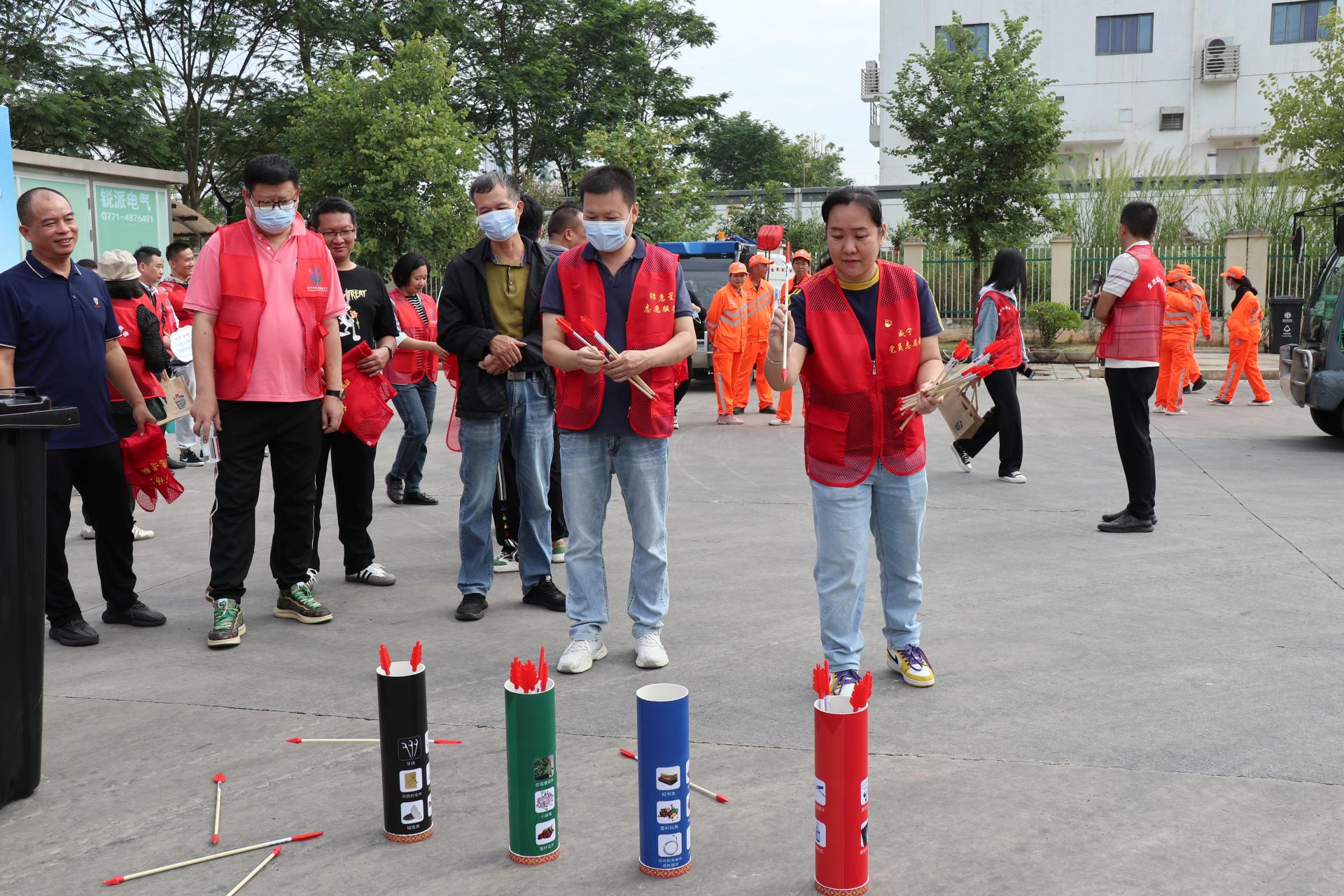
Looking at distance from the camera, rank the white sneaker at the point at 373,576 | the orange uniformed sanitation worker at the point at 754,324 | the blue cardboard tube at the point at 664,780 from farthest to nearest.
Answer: the orange uniformed sanitation worker at the point at 754,324 < the white sneaker at the point at 373,576 < the blue cardboard tube at the point at 664,780

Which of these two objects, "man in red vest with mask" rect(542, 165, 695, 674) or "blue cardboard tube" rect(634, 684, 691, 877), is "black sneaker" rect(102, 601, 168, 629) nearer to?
"man in red vest with mask" rect(542, 165, 695, 674)

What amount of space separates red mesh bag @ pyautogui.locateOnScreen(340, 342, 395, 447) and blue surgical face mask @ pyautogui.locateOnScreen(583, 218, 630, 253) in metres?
1.89

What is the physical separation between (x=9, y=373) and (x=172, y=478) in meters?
1.06

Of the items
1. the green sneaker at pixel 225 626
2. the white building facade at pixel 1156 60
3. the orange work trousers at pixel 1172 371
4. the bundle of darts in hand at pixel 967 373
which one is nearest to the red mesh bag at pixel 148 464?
the green sneaker at pixel 225 626

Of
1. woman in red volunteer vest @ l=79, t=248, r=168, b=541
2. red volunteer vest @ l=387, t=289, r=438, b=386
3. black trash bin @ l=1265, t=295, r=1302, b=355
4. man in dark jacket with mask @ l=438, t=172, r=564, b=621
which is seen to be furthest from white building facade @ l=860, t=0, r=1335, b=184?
man in dark jacket with mask @ l=438, t=172, r=564, b=621

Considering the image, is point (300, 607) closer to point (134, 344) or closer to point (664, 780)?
point (134, 344)

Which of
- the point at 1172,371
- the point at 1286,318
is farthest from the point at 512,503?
the point at 1286,318

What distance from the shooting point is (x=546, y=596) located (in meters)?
5.86

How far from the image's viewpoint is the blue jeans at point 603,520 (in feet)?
15.9

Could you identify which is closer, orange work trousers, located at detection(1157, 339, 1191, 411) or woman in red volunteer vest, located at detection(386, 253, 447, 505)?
woman in red volunteer vest, located at detection(386, 253, 447, 505)

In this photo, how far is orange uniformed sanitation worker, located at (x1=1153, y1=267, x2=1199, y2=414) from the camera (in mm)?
13938

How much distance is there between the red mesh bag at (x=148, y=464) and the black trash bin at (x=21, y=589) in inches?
84.8

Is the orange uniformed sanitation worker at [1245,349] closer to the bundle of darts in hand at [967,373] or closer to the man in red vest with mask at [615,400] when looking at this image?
the bundle of darts in hand at [967,373]

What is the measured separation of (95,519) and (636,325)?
2.84 m
